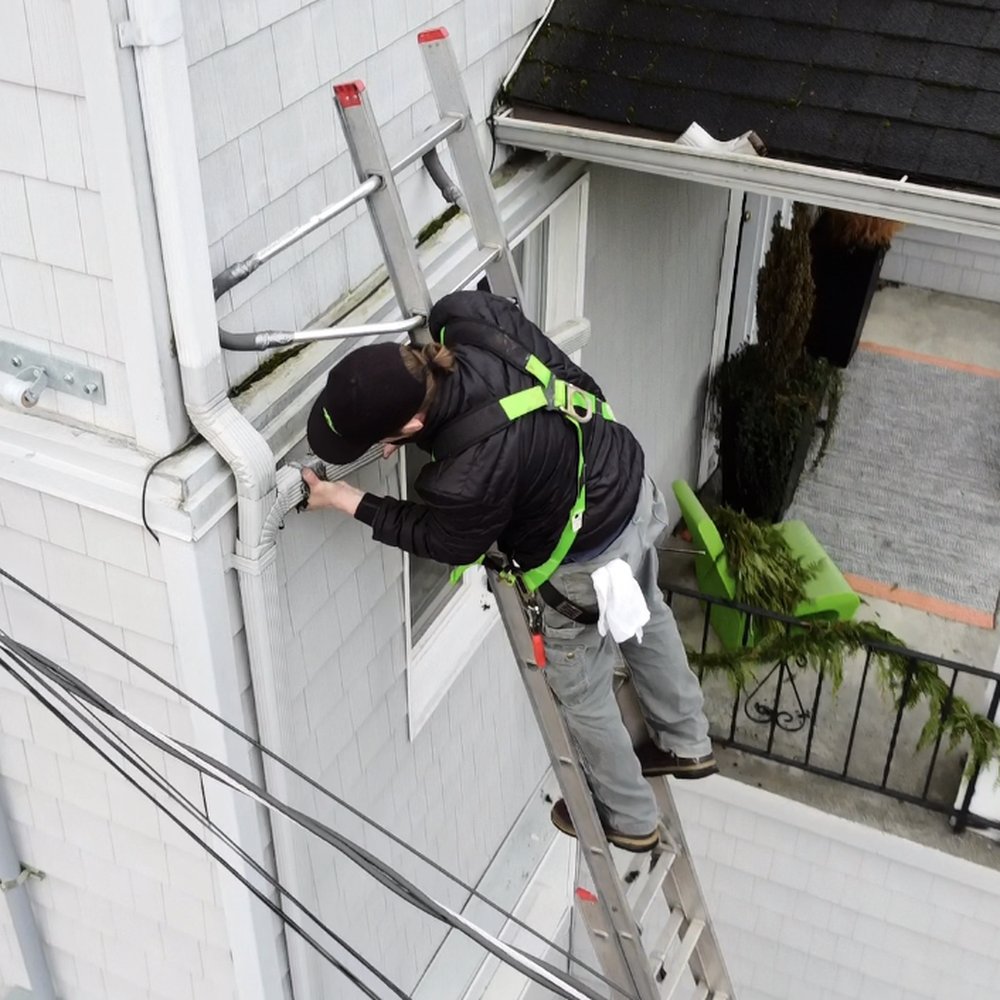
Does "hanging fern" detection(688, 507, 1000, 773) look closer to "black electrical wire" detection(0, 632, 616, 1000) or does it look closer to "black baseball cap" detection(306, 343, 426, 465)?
"black electrical wire" detection(0, 632, 616, 1000)

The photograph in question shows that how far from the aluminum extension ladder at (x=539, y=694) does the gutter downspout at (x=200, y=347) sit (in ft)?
1.42

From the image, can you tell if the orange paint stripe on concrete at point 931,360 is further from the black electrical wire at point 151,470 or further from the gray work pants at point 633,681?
the black electrical wire at point 151,470

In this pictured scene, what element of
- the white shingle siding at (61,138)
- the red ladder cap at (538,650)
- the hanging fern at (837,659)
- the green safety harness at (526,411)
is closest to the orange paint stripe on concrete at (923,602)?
the hanging fern at (837,659)

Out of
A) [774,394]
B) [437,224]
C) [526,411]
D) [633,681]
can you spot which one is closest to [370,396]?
[526,411]

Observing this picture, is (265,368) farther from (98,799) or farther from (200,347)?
(98,799)

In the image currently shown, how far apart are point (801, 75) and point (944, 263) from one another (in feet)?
23.3

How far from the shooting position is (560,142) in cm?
477

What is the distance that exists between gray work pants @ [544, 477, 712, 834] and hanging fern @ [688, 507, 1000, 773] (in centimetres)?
135

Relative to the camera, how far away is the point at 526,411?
3633 mm

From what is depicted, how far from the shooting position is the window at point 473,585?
5.17 metres

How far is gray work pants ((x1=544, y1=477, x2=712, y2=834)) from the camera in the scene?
433 cm

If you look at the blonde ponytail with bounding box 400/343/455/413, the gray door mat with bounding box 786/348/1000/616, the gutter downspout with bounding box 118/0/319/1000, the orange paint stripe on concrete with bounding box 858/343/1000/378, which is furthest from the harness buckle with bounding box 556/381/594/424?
the orange paint stripe on concrete with bounding box 858/343/1000/378

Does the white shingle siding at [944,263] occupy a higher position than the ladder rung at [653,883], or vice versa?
the ladder rung at [653,883]

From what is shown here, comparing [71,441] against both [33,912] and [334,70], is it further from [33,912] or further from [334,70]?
[33,912]
